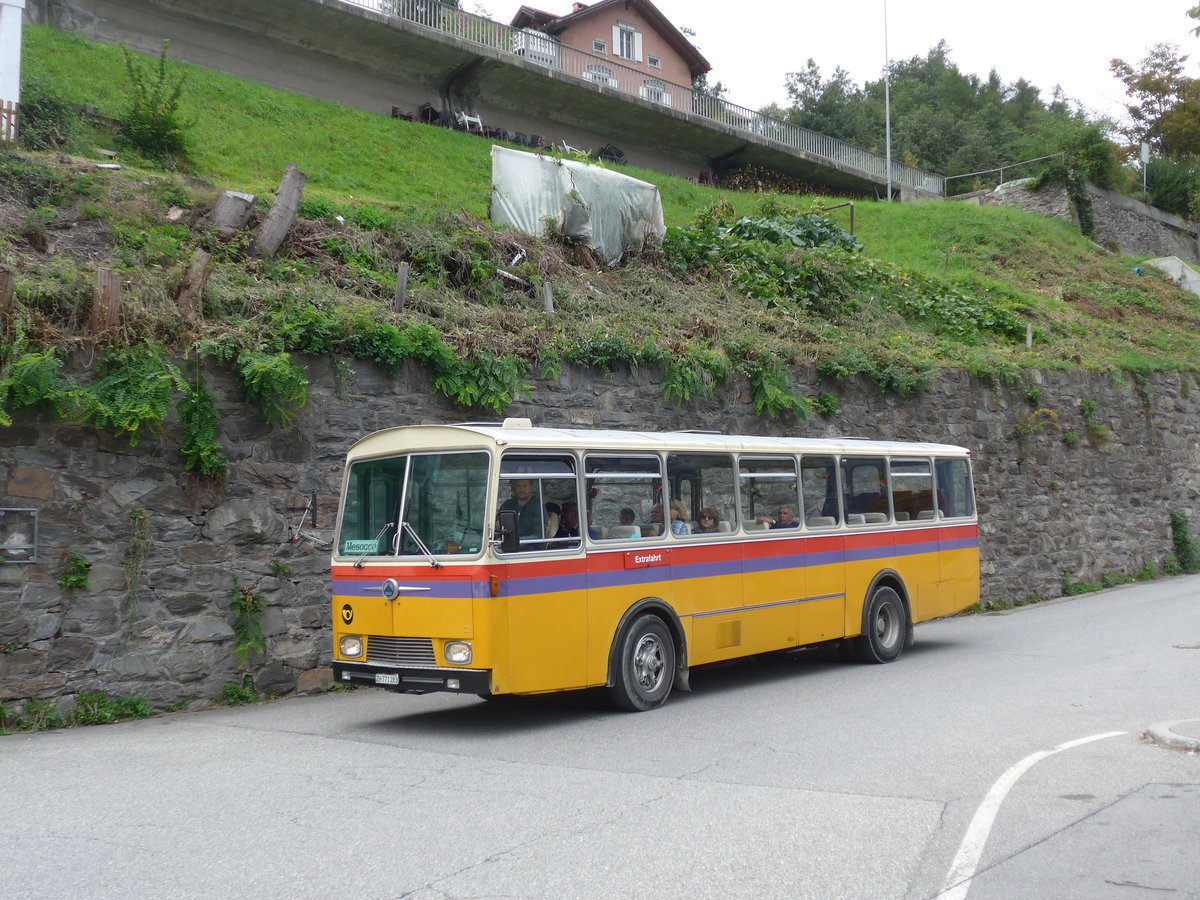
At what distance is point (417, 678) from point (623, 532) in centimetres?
227

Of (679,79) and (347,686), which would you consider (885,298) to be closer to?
(347,686)

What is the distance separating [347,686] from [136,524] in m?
2.77

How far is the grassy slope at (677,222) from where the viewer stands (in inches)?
683

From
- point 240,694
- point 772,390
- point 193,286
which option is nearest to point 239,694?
point 240,694

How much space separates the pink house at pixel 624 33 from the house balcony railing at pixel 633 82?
6.20 m

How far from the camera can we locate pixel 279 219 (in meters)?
13.8

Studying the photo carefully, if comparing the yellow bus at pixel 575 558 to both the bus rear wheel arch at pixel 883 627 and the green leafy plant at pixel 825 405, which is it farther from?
the green leafy plant at pixel 825 405

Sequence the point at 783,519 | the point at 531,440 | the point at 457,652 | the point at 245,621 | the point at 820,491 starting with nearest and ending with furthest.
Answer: the point at 457,652
the point at 531,440
the point at 245,621
the point at 783,519
the point at 820,491

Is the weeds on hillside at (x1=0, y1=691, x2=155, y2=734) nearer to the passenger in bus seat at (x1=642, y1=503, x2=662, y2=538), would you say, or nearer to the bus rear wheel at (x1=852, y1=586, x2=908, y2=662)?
the passenger in bus seat at (x1=642, y1=503, x2=662, y2=538)

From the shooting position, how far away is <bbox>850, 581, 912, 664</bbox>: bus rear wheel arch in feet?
41.8

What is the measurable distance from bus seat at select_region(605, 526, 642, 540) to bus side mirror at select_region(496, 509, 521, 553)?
3.66 feet

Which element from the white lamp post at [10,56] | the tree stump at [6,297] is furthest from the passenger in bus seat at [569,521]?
the white lamp post at [10,56]

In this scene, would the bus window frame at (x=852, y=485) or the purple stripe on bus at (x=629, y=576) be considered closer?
the purple stripe on bus at (x=629, y=576)

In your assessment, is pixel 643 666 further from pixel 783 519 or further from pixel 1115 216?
pixel 1115 216
